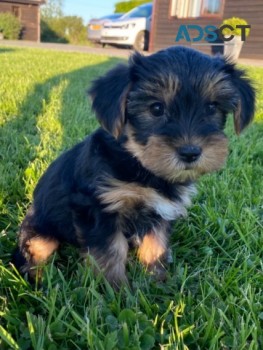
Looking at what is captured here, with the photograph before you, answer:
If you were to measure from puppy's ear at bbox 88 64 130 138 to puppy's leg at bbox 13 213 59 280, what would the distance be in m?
0.84

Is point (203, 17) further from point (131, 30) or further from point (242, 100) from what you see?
point (242, 100)

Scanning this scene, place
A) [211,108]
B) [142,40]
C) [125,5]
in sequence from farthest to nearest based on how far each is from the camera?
[125,5] < [142,40] < [211,108]

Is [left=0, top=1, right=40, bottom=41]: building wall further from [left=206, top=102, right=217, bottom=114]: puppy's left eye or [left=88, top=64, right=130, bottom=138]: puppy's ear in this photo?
[left=206, top=102, right=217, bottom=114]: puppy's left eye

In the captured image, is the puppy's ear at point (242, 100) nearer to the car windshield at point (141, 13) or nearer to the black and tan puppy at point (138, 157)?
the black and tan puppy at point (138, 157)

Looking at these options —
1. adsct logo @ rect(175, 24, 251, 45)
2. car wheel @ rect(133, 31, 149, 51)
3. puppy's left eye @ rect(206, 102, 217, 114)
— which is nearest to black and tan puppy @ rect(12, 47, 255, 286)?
puppy's left eye @ rect(206, 102, 217, 114)

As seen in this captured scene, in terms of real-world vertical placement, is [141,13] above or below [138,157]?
above

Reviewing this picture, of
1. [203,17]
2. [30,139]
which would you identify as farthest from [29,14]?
[30,139]

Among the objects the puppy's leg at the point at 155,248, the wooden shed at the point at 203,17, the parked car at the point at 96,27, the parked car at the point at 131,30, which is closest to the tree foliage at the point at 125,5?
the parked car at the point at 96,27

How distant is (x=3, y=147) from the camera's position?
429 centimetres

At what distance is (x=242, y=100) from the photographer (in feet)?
8.78

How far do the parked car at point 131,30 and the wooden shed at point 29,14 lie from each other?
1398cm

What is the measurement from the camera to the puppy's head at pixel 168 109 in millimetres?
2271

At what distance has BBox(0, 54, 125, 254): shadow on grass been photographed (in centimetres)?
319

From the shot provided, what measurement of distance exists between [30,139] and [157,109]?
2.57 metres
